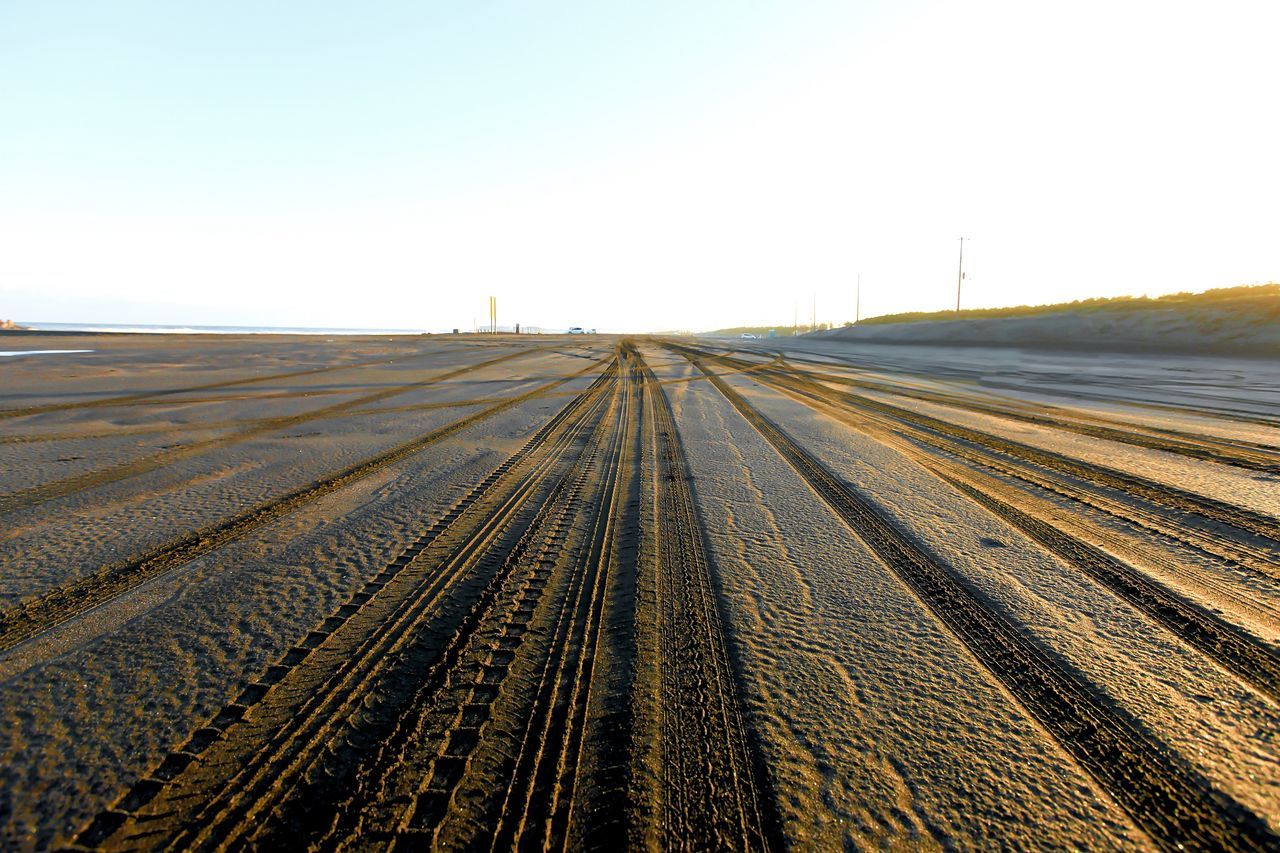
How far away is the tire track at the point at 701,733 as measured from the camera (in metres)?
1.28

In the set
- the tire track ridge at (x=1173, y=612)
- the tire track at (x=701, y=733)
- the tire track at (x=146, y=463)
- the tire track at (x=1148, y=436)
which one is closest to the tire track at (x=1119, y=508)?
A: the tire track ridge at (x=1173, y=612)

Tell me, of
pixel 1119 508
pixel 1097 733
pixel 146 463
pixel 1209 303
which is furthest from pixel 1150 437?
pixel 1209 303

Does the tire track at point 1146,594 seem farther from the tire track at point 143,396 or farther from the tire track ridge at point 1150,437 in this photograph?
the tire track at point 143,396

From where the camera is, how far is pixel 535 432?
5.87 m

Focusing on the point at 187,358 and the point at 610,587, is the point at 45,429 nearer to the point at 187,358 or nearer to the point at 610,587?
the point at 610,587

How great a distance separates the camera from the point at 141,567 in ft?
8.39

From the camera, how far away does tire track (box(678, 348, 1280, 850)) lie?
1263mm

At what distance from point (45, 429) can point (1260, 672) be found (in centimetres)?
870

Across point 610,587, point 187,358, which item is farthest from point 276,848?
point 187,358

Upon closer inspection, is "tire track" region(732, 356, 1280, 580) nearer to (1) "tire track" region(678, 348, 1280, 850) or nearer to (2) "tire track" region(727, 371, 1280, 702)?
(2) "tire track" region(727, 371, 1280, 702)

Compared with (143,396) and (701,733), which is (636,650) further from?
(143,396)

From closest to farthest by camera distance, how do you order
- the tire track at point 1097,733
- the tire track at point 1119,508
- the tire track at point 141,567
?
1. the tire track at point 1097,733
2. the tire track at point 141,567
3. the tire track at point 1119,508

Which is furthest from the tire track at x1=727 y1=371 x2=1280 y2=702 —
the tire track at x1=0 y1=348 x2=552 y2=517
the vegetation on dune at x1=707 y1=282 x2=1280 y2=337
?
the vegetation on dune at x1=707 y1=282 x2=1280 y2=337

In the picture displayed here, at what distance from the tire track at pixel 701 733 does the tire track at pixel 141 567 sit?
7.27 ft
